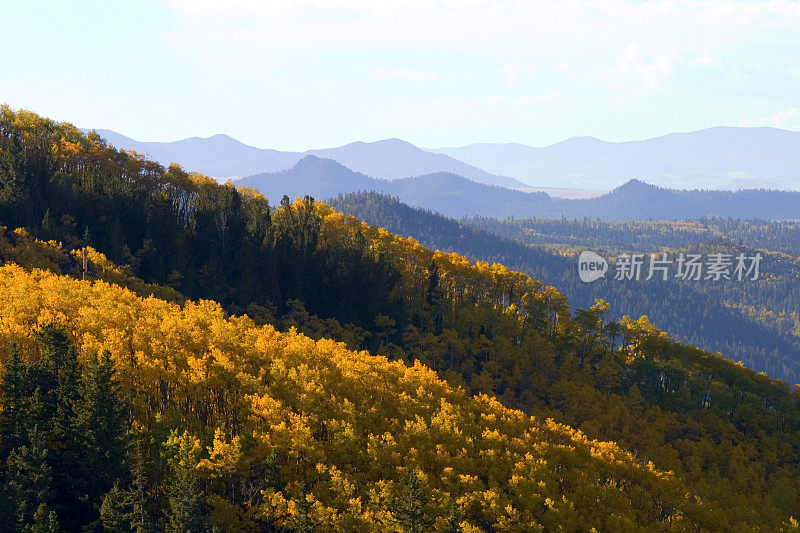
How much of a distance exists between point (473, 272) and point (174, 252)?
68.0 metres

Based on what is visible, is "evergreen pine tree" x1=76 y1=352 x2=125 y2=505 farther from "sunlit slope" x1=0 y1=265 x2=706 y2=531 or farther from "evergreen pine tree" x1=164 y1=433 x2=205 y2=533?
"evergreen pine tree" x1=164 y1=433 x2=205 y2=533

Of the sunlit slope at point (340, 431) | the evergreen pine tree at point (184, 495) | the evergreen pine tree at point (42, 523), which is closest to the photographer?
the evergreen pine tree at point (42, 523)

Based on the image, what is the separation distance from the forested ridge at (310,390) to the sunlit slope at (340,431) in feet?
0.97

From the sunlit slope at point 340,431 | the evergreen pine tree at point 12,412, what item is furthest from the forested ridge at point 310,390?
the sunlit slope at point 340,431

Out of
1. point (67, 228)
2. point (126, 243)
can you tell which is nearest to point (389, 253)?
point (126, 243)

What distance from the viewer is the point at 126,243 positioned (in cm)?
12938

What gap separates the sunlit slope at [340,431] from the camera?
6056 centimetres

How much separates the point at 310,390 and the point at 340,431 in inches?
251

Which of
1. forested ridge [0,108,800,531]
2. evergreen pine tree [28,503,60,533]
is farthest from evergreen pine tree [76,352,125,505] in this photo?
evergreen pine tree [28,503,60,533]

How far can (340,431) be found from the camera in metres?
67.2

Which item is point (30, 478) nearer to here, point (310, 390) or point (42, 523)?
point (42, 523)

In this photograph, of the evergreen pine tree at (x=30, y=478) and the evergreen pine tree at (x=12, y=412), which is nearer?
the evergreen pine tree at (x=30, y=478)

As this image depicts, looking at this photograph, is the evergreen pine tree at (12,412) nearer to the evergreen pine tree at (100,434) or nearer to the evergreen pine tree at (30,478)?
the evergreen pine tree at (30,478)

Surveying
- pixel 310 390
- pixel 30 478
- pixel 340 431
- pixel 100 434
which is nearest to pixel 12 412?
Result: pixel 30 478
